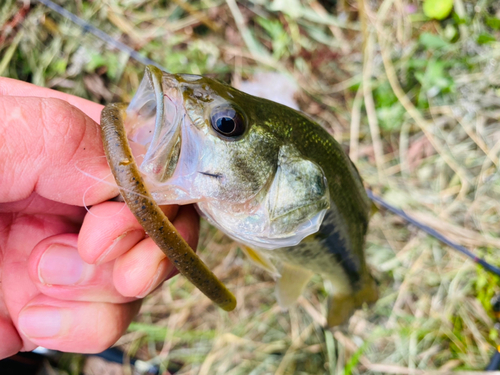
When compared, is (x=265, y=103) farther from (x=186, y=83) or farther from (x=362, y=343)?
(x=362, y=343)

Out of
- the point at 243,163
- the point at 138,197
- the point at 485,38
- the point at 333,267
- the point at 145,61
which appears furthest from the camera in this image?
the point at 485,38

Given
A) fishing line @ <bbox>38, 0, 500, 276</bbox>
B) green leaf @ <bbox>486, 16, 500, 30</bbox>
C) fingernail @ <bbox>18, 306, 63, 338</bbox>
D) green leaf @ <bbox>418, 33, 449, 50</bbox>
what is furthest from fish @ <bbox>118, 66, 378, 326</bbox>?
green leaf @ <bbox>486, 16, 500, 30</bbox>

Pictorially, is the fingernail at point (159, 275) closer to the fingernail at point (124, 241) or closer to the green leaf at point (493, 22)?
the fingernail at point (124, 241)

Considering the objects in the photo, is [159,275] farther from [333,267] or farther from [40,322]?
[333,267]

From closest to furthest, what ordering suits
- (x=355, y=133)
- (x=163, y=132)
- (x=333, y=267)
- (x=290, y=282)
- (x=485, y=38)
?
(x=163, y=132) → (x=333, y=267) → (x=290, y=282) → (x=485, y=38) → (x=355, y=133)

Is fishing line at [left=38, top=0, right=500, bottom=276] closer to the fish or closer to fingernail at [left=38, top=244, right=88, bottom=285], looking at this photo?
the fish

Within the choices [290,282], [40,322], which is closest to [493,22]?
[290,282]

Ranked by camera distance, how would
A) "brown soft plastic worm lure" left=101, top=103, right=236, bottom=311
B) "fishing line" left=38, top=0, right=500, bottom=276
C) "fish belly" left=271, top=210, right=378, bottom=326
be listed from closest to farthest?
1. "brown soft plastic worm lure" left=101, top=103, right=236, bottom=311
2. "fish belly" left=271, top=210, right=378, bottom=326
3. "fishing line" left=38, top=0, right=500, bottom=276
